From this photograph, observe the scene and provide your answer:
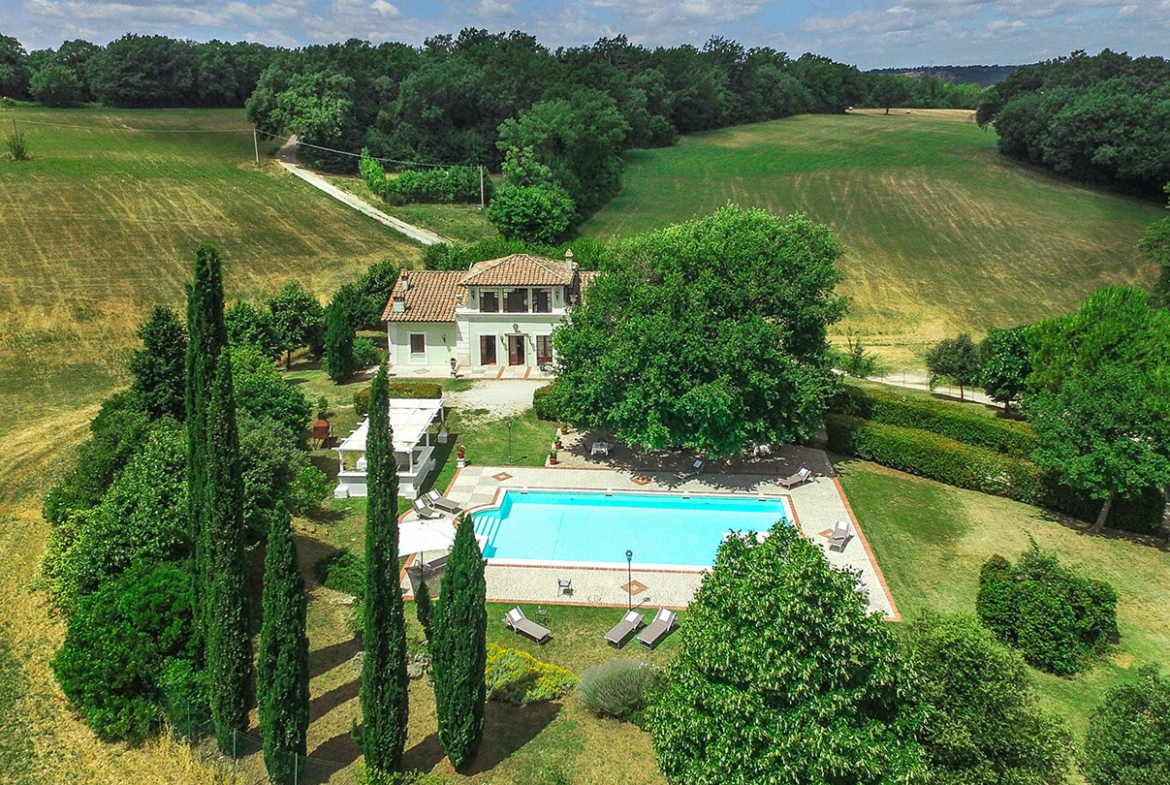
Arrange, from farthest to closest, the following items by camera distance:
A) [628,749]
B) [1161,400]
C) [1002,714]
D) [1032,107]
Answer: [1032,107]
[1161,400]
[628,749]
[1002,714]

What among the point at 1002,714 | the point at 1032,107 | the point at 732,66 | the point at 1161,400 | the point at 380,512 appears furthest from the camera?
the point at 732,66

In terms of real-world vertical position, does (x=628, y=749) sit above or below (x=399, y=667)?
below

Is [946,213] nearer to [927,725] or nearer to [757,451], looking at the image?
[757,451]

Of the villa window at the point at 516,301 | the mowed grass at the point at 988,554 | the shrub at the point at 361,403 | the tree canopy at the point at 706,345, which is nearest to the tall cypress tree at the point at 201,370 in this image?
the tree canopy at the point at 706,345

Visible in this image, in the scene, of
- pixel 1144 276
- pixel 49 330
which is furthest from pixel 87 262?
pixel 1144 276

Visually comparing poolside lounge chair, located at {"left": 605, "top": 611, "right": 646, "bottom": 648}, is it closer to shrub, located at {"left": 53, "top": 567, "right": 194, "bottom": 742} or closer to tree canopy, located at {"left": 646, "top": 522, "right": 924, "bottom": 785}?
tree canopy, located at {"left": 646, "top": 522, "right": 924, "bottom": 785}

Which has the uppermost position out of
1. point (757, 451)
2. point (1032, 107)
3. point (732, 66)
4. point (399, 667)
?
point (732, 66)
